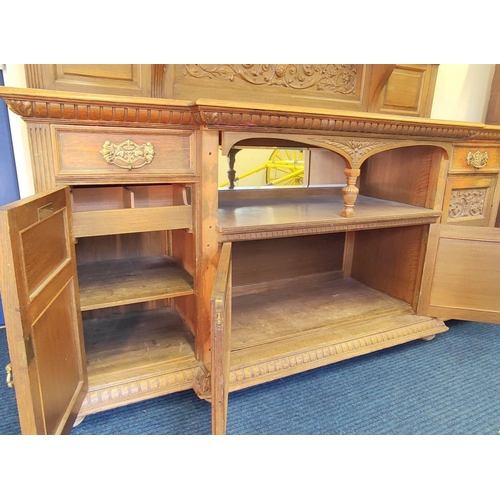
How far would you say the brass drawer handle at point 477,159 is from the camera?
1653 mm

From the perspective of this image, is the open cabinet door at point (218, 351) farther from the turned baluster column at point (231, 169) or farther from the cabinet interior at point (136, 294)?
the turned baluster column at point (231, 169)

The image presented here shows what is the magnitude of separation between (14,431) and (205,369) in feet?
2.07

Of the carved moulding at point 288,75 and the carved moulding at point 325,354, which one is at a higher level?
the carved moulding at point 288,75

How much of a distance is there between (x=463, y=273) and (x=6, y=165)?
2.12 metres

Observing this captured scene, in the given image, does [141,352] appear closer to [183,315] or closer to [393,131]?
[183,315]

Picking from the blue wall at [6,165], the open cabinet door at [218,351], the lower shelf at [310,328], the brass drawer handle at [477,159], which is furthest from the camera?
the brass drawer handle at [477,159]

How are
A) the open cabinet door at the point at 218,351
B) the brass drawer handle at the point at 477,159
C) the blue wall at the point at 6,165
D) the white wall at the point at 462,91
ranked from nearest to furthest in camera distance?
the open cabinet door at the point at 218,351 < the blue wall at the point at 6,165 < the brass drawer handle at the point at 477,159 < the white wall at the point at 462,91

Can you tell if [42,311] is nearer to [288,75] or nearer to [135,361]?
[135,361]

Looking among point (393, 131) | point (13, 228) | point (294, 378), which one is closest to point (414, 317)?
point (294, 378)

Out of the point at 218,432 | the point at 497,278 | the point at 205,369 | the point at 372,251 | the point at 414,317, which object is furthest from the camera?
the point at 372,251

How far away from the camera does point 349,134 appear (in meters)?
1.32

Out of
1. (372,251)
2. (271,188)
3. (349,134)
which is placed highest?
(349,134)

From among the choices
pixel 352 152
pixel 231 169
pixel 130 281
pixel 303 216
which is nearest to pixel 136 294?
pixel 130 281

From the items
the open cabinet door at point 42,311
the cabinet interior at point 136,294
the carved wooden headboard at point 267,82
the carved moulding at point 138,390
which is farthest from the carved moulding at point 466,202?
the open cabinet door at point 42,311
